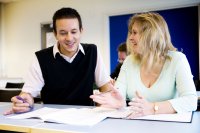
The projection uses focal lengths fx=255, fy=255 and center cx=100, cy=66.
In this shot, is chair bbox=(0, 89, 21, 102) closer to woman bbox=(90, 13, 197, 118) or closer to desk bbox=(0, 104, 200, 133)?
woman bbox=(90, 13, 197, 118)

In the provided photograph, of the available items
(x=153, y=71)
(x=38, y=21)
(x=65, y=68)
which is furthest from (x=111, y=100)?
(x=38, y=21)

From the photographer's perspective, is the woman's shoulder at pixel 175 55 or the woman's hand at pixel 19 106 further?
the woman's shoulder at pixel 175 55

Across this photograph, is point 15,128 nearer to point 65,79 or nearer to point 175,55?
point 65,79

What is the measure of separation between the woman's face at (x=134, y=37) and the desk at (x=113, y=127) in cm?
65

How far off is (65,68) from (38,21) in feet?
14.3

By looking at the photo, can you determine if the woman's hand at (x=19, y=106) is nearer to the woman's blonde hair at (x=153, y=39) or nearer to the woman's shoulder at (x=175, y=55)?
the woman's blonde hair at (x=153, y=39)

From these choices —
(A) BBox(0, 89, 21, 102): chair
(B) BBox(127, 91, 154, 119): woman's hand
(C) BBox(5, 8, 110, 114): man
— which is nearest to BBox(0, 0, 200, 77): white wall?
(A) BBox(0, 89, 21, 102): chair

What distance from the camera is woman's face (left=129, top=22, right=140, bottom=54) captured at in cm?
167

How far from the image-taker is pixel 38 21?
5.96m

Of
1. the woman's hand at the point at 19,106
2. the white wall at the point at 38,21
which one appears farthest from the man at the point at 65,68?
the white wall at the point at 38,21

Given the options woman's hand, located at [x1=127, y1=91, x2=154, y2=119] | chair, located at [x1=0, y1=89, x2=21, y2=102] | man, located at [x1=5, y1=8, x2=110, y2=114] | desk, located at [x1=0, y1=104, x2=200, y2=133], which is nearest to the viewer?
desk, located at [x1=0, y1=104, x2=200, y2=133]

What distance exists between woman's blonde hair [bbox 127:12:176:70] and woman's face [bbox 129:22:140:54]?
20mm

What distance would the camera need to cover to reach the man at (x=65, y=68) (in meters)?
1.81

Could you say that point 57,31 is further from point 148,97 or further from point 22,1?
point 22,1
